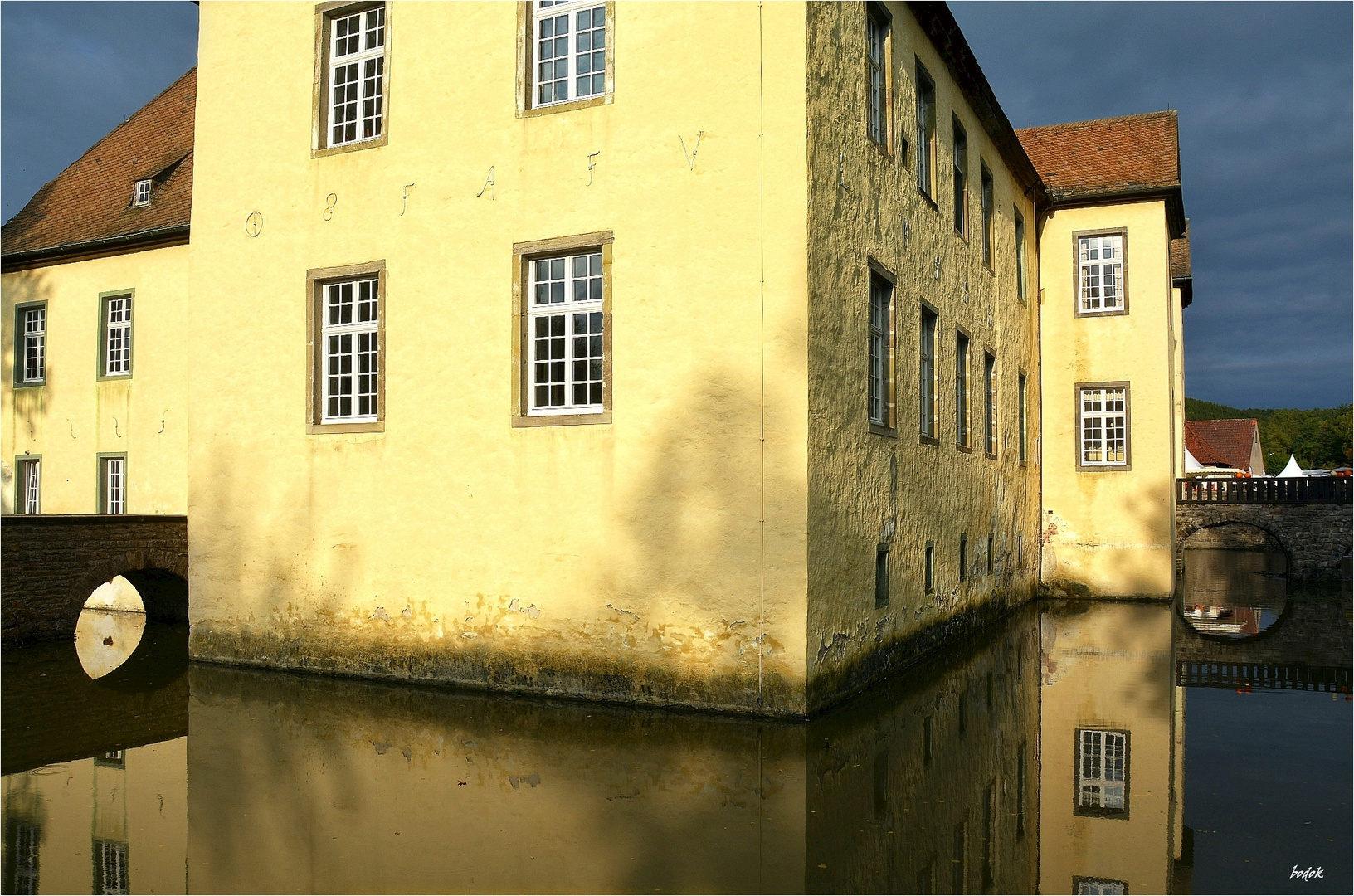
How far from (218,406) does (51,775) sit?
5.65m

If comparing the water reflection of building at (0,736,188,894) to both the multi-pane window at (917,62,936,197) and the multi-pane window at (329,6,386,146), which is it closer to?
the multi-pane window at (329,6,386,146)

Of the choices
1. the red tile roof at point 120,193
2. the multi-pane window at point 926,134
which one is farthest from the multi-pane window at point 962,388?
the red tile roof at point 120,193

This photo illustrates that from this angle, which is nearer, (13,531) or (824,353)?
(824,353)

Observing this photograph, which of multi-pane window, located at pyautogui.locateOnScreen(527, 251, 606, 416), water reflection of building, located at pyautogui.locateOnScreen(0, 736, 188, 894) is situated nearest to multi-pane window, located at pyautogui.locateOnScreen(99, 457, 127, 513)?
multi-pane window, located at pyautogui.locateOnScreen(527, 251, 606, 416)

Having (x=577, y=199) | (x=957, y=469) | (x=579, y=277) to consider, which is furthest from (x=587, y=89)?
(x=957, y=469)

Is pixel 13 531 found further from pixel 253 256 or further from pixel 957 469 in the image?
pixel 957 469

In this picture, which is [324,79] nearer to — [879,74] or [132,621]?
[879,74]

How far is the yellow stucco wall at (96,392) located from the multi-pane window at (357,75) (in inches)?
256

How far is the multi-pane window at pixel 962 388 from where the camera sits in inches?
578

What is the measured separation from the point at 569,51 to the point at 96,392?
38.1ft

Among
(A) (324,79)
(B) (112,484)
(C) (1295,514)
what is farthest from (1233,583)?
(B) (112,484)

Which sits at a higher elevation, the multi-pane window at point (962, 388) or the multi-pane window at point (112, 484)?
the multi-pane window at point (962, 388)

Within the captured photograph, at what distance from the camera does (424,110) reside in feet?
36.1

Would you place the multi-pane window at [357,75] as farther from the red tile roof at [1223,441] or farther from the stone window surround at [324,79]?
the red tile roof at [1223,441]
